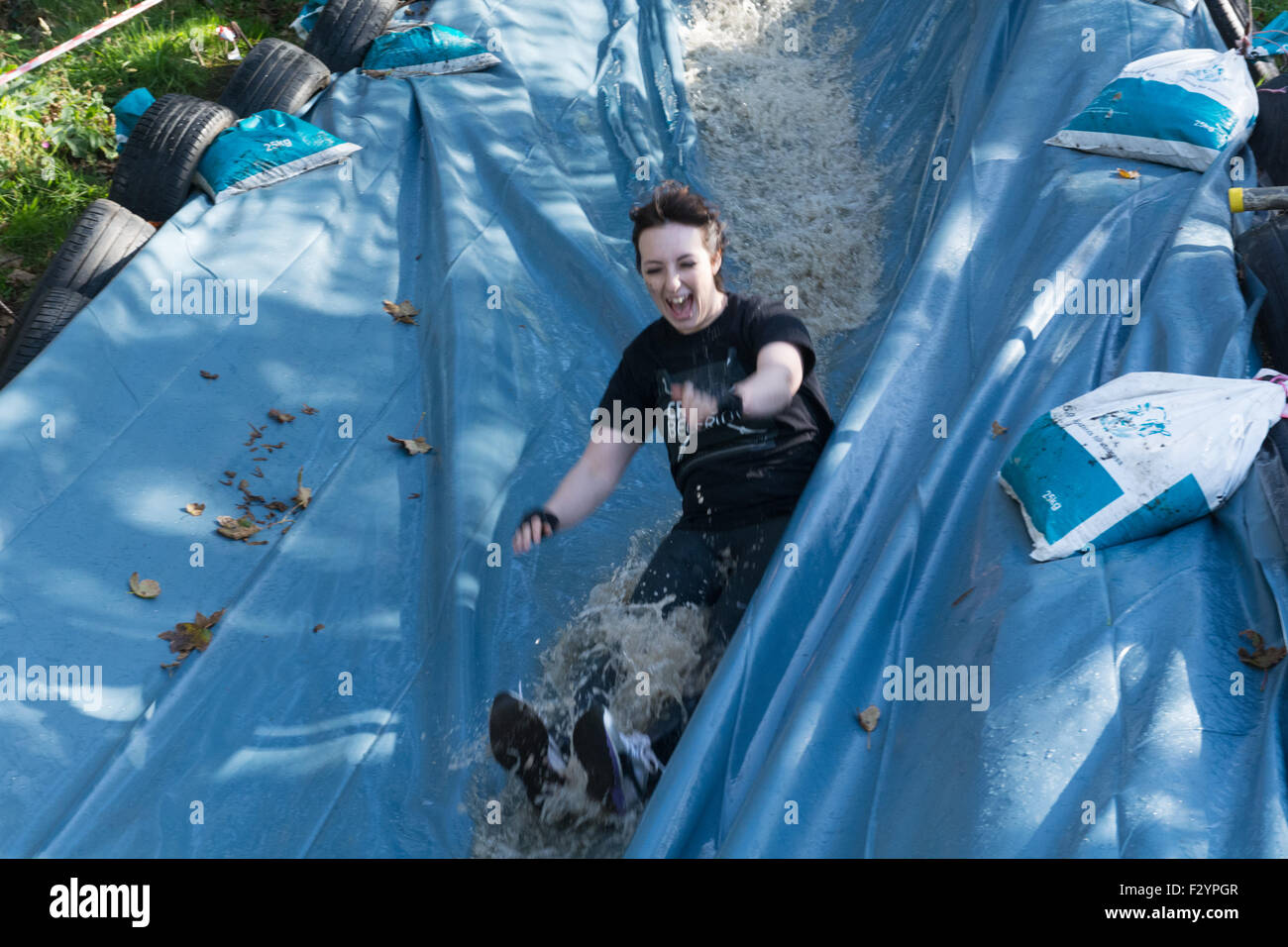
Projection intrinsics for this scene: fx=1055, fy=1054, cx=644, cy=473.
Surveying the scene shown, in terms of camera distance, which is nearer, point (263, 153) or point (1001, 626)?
point (1001, 626)

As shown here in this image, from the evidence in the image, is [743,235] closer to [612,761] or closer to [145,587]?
[145,587]

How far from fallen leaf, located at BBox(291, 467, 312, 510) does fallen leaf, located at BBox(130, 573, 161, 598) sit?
0.49 m

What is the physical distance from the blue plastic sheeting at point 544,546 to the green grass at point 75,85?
1514 millimetres

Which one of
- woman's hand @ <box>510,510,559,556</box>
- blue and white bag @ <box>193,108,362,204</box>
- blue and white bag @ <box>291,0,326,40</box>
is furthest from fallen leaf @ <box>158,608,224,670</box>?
blue and white bag @ <box>291,0,326,40</box>

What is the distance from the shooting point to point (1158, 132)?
3.83 metres

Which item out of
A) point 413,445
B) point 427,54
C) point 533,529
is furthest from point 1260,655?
point 427,54

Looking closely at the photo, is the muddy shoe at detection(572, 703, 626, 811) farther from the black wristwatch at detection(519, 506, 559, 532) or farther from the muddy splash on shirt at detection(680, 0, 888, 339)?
the muddy splash on shirt at detection(680, 0, 888, 339)

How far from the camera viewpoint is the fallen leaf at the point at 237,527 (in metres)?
3.20

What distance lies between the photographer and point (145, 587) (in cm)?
300

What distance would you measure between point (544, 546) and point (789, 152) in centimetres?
328
